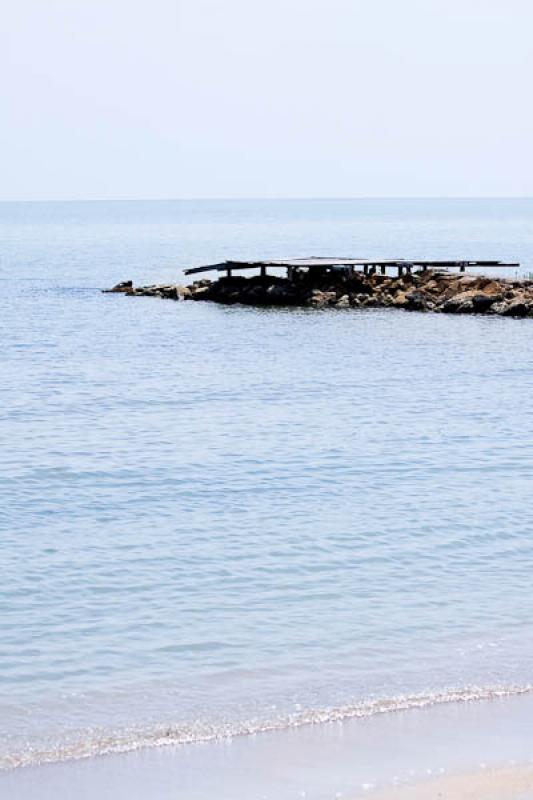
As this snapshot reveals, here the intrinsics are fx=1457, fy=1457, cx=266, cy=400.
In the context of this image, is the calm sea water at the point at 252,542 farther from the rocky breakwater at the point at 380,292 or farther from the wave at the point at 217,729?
the rocky breakwater at the point at 380,292

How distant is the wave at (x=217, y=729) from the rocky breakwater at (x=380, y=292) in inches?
1605

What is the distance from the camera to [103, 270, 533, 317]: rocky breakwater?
54.3 meters

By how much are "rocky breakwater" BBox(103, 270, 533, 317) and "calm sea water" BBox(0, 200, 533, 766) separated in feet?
41.2

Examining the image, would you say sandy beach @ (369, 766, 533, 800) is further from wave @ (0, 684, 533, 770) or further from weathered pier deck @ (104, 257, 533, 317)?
weathered pier deck @ (104, 257, 533, 317)

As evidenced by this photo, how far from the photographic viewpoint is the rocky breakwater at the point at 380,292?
5428 cm

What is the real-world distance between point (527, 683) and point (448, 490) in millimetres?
9115

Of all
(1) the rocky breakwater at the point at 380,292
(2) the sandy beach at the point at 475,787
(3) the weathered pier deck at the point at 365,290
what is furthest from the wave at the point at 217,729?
(3) the weathered pier deck at the point at 365,290

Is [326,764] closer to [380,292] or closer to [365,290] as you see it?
[380,292]

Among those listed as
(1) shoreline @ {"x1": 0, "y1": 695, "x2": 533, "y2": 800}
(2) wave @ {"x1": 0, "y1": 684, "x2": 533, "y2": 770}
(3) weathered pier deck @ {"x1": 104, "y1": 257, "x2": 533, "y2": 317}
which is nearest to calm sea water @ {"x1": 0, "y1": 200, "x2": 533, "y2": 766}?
(2) wave @ {"x1": 0, "y1": 684, "x2": 533, "y2": 770}

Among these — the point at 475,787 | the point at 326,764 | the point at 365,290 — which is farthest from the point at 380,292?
the point at 475,787

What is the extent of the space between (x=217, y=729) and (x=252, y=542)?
6.89 metres

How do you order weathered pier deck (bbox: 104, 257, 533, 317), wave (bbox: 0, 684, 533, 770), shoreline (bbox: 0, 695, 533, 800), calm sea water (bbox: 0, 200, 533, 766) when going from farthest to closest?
weathered pier deck (bbox: 104, 257, 533, 317)
calm sea water (bbox: 0, 200, 533, 766)
wave (bbox: 0, 684, 533, 770)
shoreline (bbox: 0, 695, 533, 800)

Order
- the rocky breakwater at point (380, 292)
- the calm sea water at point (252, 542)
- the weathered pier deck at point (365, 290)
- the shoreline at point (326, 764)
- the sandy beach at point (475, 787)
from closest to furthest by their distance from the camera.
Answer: the sandy beach at point (475, 787) → the shoreline at point (326, 764) → the calm sea water at point (252, 542) → the rocky breakwater at point (380, 292) → the weathered pier deck at point (365, 290)

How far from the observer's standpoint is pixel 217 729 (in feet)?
39.3
